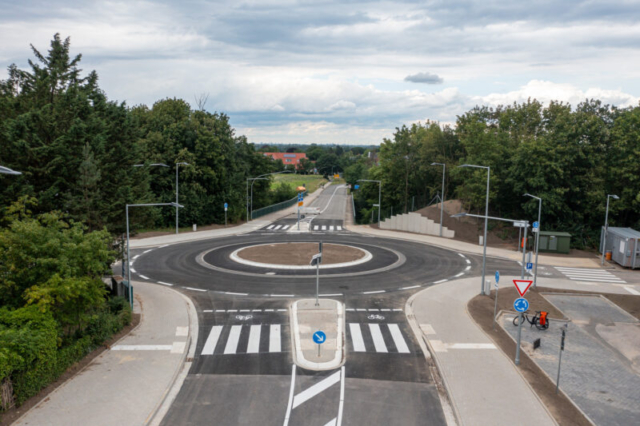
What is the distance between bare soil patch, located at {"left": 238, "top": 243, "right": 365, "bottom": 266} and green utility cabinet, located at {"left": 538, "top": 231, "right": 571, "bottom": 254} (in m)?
16.9

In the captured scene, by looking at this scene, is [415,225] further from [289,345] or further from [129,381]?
[129,381]

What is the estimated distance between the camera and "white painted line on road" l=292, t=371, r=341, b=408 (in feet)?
49.8

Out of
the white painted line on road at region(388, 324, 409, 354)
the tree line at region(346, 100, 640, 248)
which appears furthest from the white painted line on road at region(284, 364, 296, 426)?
the tree line at region(346, 100, 640, 248)

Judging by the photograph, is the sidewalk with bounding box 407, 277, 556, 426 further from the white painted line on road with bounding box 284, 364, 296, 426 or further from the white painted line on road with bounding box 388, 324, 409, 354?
the white painted line on road with bounding box 284, 364, 296, 426

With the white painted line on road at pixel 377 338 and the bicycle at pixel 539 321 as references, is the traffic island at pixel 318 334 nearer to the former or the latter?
the white painted line on road at pixel 377 338

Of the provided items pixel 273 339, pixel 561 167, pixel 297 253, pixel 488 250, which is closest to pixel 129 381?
pixel 273 339

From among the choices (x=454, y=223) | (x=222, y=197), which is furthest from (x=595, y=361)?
(x=222, y=197)

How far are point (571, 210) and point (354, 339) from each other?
114 ft

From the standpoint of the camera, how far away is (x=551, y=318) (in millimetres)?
24266

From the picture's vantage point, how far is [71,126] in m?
23.4

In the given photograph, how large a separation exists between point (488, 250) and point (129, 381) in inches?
1385

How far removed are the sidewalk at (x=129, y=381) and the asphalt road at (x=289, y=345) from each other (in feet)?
2.44

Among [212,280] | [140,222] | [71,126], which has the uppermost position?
[71,126]

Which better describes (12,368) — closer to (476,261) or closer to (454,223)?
(476,261)
